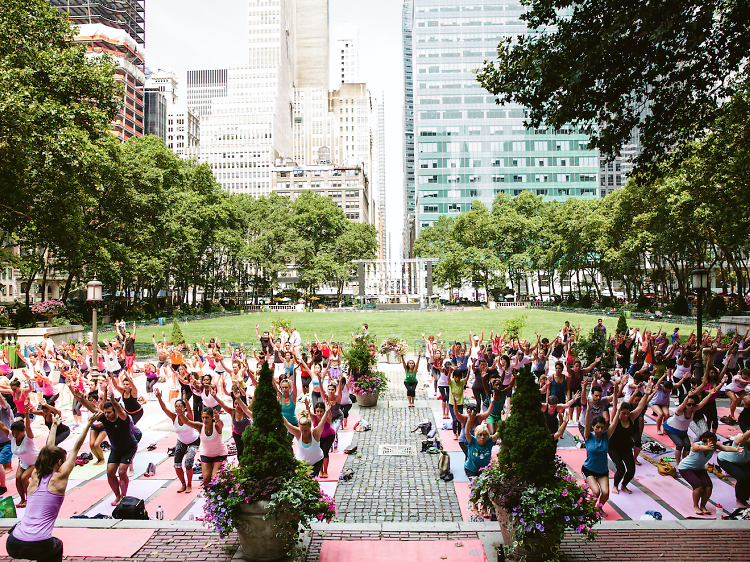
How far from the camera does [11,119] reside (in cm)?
1755

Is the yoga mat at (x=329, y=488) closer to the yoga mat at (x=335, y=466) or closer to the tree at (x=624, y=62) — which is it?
the yoga mat at (x=335, y=466)

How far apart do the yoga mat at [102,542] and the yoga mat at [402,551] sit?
2.37m

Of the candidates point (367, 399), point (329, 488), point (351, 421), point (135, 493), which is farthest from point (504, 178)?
point (135, 493)

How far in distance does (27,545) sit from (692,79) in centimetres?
1457

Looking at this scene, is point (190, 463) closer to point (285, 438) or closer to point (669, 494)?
point (285, 438)

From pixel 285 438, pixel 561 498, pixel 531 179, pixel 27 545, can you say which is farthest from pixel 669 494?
pixel 531 179

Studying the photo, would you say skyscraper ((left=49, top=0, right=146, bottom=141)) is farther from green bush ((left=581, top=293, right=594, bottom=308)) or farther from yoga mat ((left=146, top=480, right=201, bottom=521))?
yoga mat ((left=146, top=480, right=201, bottom=521))

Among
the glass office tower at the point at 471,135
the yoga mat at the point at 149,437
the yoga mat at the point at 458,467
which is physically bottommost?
the yoga mat at the point at 149,437

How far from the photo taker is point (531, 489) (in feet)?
17.7

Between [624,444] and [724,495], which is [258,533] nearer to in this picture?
[624,444]

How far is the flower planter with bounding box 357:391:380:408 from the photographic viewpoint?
14.7m

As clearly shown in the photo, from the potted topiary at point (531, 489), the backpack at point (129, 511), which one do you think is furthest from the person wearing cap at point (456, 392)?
the backpack at point (129, 511)

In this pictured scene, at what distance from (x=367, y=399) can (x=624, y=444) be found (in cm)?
813

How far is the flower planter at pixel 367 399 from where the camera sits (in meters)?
14.7
